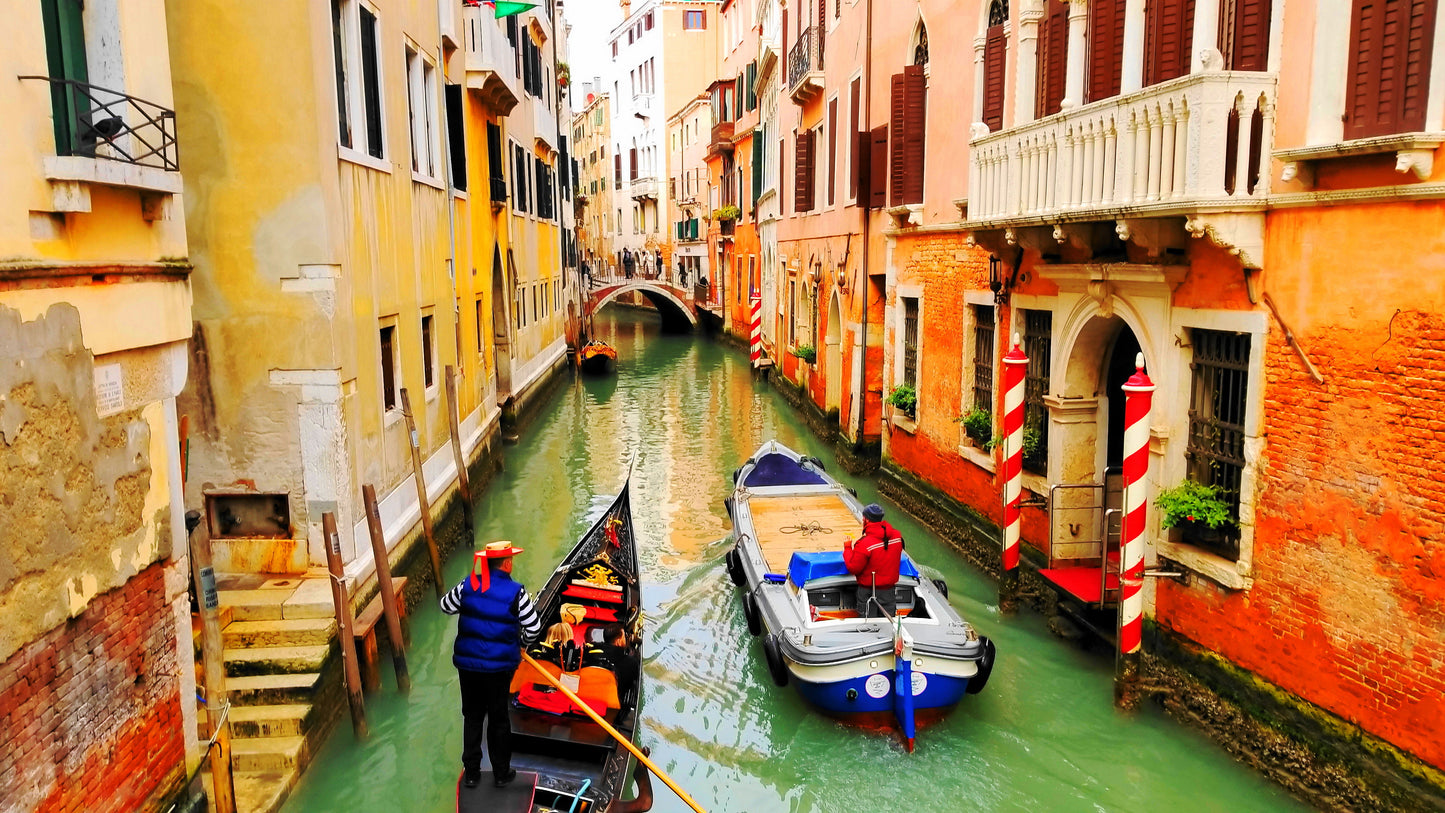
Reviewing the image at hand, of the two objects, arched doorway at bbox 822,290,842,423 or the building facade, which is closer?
the building facade

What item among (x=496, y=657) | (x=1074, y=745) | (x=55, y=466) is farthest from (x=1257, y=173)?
(x=55, y=466)

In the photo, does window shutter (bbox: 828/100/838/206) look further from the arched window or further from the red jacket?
the red jacket

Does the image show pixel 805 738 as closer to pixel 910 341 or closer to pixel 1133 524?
pixel 1133 524

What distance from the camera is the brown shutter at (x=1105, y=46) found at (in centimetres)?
667

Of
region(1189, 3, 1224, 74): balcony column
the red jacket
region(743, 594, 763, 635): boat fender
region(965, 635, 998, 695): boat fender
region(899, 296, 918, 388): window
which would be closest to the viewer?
region(1189, 3, 1224, 74): balcony column

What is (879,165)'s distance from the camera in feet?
39.6

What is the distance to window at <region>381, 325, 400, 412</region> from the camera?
8461 millimetres

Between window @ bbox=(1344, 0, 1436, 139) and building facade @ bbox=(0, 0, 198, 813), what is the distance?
214 inches

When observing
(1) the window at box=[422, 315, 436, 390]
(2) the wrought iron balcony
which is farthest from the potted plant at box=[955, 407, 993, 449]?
(2) the wrought iron balcony

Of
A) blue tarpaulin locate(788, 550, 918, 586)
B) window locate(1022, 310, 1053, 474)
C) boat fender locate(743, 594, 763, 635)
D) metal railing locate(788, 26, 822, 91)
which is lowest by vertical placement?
boat fender locate(743, 594, 763, 635)

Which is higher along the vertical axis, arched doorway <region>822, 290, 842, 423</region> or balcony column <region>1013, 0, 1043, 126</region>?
balcony column <region>1013, 0, 1043, 126</region>

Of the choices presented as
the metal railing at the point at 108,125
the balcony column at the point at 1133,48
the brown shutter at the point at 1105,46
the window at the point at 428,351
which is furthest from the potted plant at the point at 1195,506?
the window at the point at 428,351

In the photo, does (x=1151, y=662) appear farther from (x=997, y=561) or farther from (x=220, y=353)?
(x=220, y=353)

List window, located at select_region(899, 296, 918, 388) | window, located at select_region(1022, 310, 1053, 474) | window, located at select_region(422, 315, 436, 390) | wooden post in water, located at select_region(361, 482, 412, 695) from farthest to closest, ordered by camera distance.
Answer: window, located at select_region(899, 296, 918, 388)
window, located at select_region(422, 315, 436, 390)
window, located at select_region(1022, 310, 1053, 474)
wooden post in water, located at select_region(361, 482, 412, 695)
